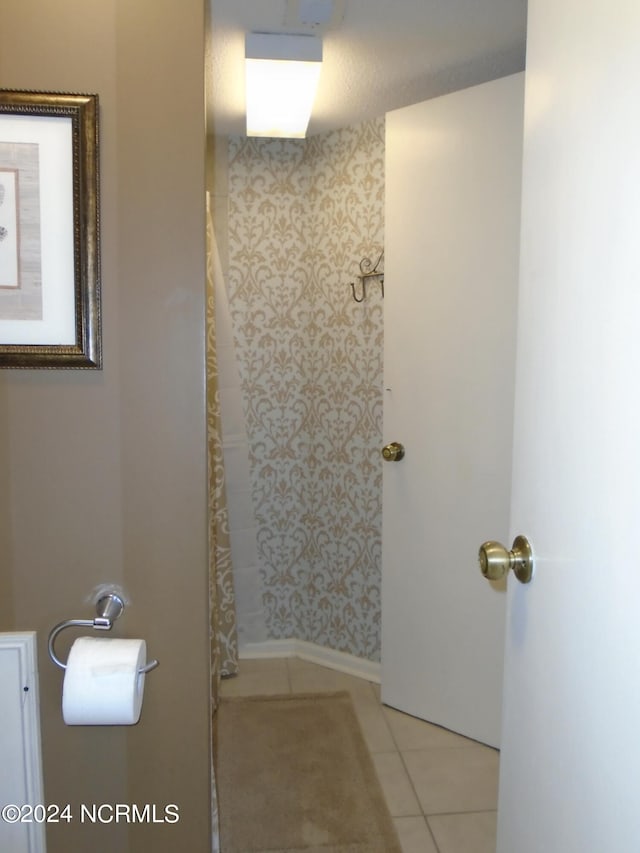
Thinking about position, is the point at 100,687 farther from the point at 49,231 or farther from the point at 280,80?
the point at 280,80

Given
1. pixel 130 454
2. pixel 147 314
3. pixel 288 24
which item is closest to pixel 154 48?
pixel 147 314

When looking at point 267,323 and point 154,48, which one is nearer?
point 154,48

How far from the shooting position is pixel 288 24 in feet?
5.82

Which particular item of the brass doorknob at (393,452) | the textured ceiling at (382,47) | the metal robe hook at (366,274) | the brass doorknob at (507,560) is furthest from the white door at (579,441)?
the metal robe hook at (366,274)

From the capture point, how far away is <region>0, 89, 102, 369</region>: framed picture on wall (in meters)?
0.96

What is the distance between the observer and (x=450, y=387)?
2154 mm

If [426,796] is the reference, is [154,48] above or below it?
above

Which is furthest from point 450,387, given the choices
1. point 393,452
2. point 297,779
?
point 297,779

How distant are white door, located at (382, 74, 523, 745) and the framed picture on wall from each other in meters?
1.36

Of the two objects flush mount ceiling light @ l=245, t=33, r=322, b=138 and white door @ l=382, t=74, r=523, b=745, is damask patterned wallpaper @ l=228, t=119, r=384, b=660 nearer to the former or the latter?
white door @ l=382, t=74, r=523, b=745

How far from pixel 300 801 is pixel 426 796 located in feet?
Result: 1.23

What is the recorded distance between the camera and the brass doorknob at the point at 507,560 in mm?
981

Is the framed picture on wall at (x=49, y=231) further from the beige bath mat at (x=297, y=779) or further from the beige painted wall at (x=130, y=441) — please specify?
the beige bath mat at (x=297, y=779)

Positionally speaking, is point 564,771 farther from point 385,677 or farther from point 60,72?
point 385,677
